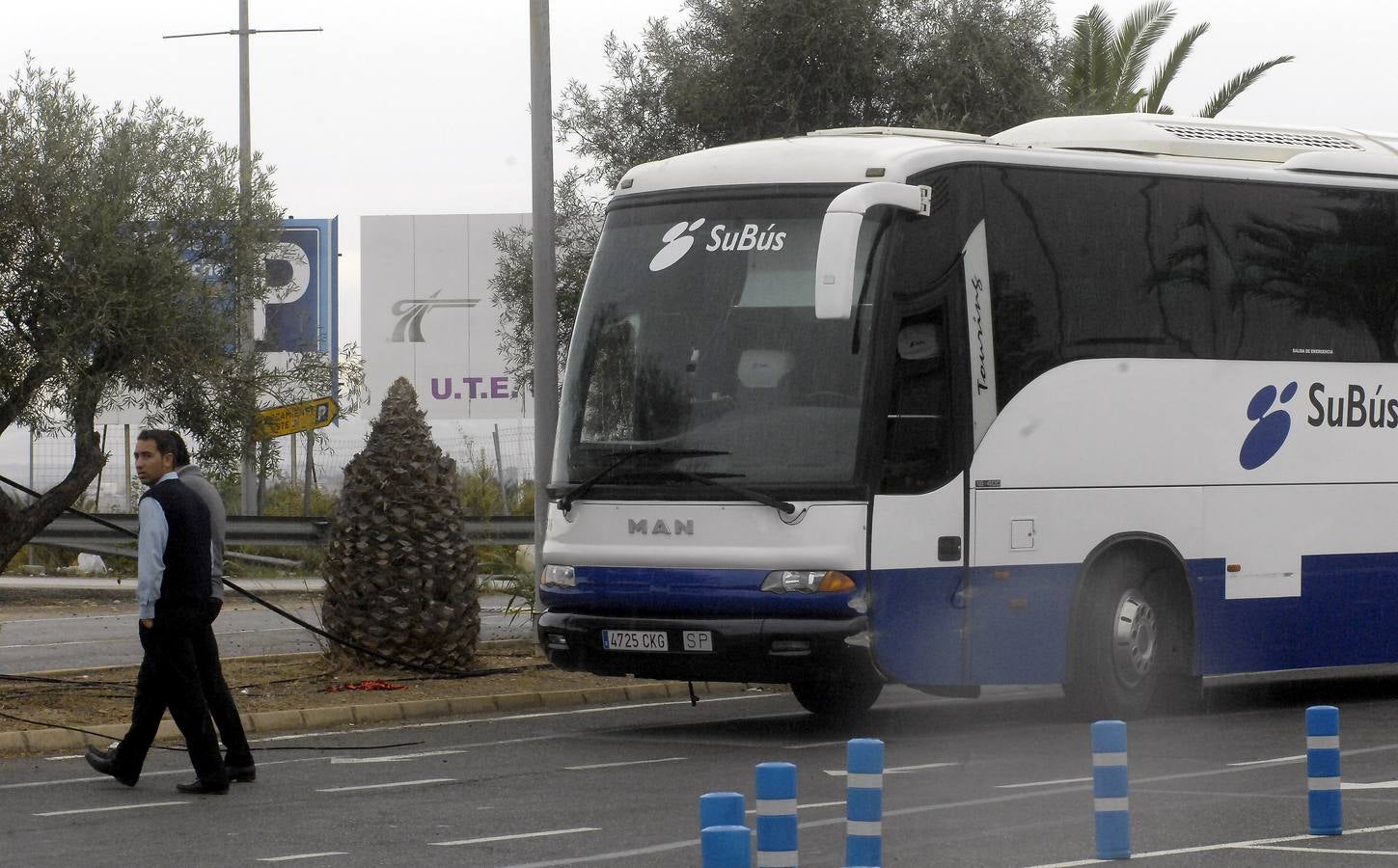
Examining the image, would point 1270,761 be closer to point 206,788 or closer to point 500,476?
point 206,788

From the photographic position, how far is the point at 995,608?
534 inches

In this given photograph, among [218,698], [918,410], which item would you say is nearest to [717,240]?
[918,410]

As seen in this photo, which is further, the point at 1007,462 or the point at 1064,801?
the point at 1007,462

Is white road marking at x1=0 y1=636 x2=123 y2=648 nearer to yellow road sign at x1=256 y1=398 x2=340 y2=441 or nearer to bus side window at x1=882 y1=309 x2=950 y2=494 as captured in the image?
yellow road sign at x1=256 y1=398 x2=340 y2=441

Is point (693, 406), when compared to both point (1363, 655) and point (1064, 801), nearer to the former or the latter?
point (1064, 801)

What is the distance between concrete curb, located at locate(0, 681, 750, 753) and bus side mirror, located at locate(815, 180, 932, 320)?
4468 mm

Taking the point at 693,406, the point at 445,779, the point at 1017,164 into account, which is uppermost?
the point at 1017,164

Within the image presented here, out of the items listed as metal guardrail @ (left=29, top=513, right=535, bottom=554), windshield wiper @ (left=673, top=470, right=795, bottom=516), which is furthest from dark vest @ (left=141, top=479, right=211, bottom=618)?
metal guardrail @ (left=29, top=513, right=535, bottom=554)

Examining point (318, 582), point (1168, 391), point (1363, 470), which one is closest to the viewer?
point (1168, 391)

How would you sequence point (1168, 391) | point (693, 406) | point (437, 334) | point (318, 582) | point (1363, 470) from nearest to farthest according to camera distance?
point (693, 406)
point (1168, 391)
point (1363, 470)
point (318, 582)
point (437, 334)

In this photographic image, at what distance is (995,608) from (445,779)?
3516 millimetres

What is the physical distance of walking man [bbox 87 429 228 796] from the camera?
11.8 meters

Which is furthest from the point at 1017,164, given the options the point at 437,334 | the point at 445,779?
the point at 437,334

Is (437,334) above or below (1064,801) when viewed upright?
above
